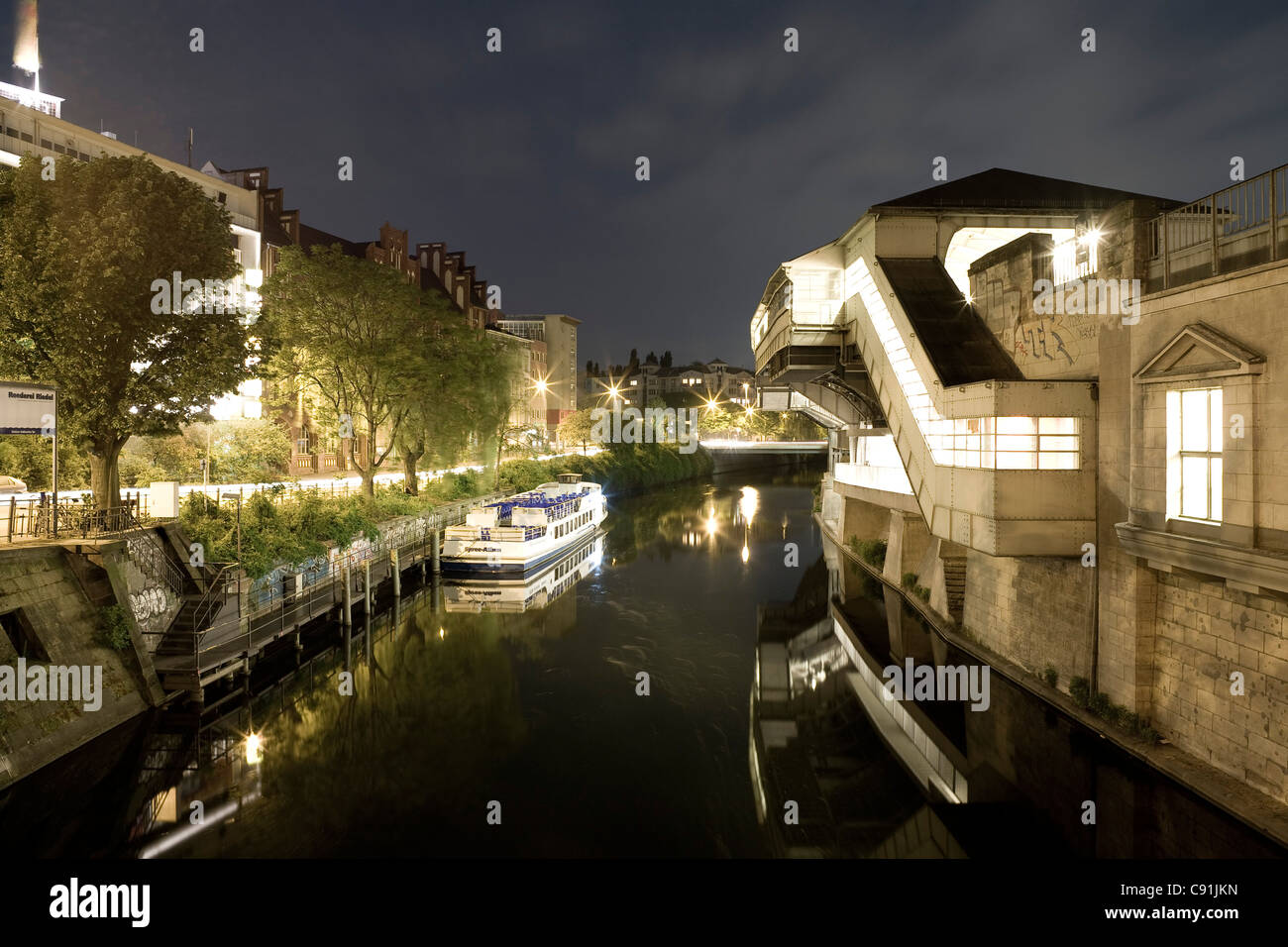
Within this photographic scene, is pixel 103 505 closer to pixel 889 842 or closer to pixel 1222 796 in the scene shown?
pixel 889 842

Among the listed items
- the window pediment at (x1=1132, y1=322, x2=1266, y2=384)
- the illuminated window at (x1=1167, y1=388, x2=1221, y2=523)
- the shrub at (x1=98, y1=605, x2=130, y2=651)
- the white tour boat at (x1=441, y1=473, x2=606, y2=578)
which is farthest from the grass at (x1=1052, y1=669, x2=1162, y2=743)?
the white tour boat at (x1=441, y1=473, x2=606, y2=578)

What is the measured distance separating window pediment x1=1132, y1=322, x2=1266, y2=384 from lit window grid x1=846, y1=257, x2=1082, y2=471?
2.42 m

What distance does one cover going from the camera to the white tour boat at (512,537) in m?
36.0

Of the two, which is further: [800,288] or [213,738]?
[800,288]

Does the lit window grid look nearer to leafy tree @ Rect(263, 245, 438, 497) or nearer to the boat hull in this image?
the boat hull

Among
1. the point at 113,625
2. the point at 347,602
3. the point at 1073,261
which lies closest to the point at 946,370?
the point at 1073,261

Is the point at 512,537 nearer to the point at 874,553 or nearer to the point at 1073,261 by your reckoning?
the point at 874,553

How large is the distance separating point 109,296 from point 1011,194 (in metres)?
28.1

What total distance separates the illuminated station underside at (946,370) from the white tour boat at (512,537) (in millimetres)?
14665

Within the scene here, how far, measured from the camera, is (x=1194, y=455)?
13109 millimetres
